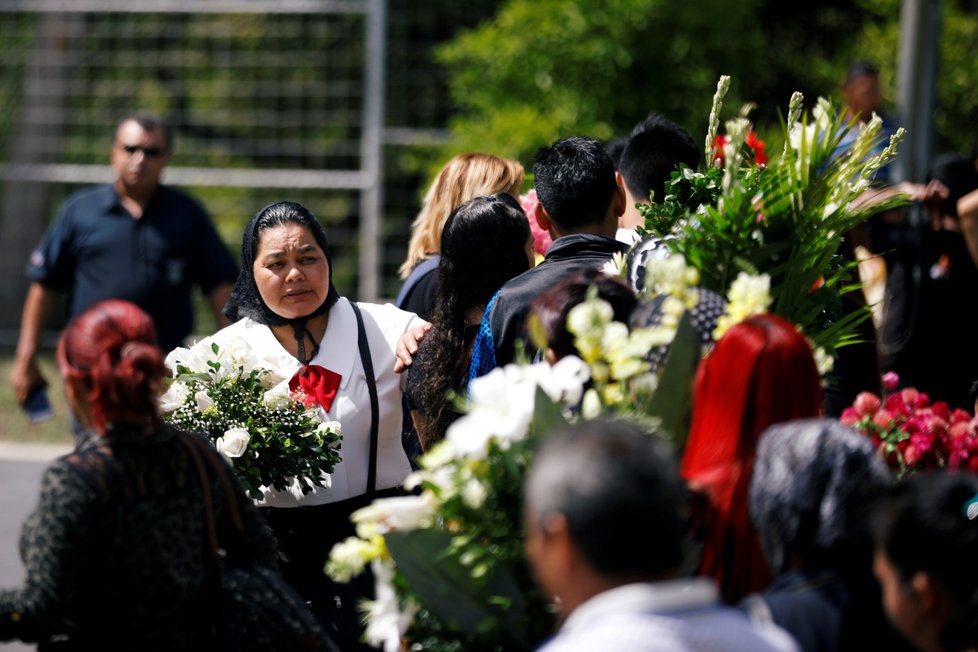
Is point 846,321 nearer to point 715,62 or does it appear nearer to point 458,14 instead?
point 715,62

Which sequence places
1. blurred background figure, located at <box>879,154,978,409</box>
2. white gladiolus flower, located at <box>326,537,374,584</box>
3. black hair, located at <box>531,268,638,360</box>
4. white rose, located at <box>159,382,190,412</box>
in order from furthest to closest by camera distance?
blurred background figure, located at <box>879,154,978,409</box>
white rose, located at <box>159,382,190,412</box>
black hair, located at <box>531,268,638,360</box>
white gladiolus flower, located at <box>326,537,374,584</box>

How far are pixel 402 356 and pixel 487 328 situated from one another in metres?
0.46

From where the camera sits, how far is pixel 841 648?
8.27 ft

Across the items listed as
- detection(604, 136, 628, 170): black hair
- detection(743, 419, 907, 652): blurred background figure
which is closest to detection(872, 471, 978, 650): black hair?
detection(743, 419, 907, 652): blurred background figure

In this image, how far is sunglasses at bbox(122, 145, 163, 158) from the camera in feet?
25.2

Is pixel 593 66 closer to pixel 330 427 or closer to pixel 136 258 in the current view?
pixel 136 258

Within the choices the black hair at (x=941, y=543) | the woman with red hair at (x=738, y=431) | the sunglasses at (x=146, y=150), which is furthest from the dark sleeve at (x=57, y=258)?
the black hair at (x=941, y=543)

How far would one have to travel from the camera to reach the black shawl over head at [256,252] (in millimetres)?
4680

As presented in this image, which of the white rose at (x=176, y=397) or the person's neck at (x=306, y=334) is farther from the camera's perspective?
the person's neck at (x=306, y=334)

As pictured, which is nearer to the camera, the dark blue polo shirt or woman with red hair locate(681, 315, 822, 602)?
woman with red hair locate(681, 315, 822, 602)

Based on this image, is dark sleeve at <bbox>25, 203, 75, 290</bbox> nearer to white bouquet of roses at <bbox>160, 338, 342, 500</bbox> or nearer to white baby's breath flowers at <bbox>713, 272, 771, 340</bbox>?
white bouquet of roses at <bbox>160, 338, 342, 500</bbox>

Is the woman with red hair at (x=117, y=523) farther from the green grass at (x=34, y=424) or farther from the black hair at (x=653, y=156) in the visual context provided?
the green grass at (x=34, y=424)

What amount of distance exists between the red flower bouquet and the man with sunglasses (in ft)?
15.1

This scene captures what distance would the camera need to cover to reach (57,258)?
770 centimetres
